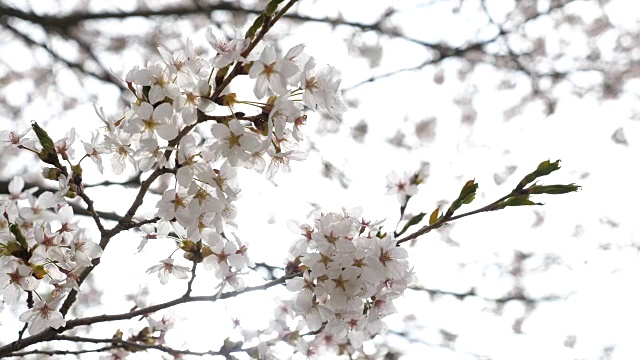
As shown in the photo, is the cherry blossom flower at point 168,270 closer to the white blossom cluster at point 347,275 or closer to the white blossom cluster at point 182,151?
the white blossom cluster at point 182,151

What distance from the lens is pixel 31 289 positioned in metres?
1.43

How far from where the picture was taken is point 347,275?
1.36 metres

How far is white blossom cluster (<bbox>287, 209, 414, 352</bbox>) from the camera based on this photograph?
1373 millimetres

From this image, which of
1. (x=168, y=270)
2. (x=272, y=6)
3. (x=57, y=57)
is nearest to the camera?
(x=272, y=6)

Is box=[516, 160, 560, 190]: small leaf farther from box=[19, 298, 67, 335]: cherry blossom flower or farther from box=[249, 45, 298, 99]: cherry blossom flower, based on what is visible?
box=[19, 298, 67, 335]: cherry blossom flower

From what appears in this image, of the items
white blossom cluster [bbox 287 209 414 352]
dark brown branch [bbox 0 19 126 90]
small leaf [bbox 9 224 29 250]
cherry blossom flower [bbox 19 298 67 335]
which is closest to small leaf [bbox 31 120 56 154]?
small leaf [bbox 9 224 29 250]

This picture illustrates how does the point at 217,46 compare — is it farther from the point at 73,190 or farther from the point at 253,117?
the point at 73,190

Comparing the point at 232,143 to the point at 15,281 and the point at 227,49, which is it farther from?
the point at 15,281

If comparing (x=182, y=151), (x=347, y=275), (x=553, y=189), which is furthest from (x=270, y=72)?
(x=553, y=189)

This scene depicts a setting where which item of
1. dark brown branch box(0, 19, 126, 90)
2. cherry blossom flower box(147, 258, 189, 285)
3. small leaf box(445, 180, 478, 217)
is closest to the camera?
small leaf box(445, 180, 478, 217)

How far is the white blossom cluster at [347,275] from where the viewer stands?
137cm

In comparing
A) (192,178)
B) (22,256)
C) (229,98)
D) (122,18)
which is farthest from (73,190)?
(122,18)

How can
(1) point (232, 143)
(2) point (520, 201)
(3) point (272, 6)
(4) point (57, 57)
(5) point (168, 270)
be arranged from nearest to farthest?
1. (3) point (272, 6)
2. (1) point (232, 143)
3. (2) point (520, 201)
4. (5) point (168, 270)
5. (4) point (57, 57)

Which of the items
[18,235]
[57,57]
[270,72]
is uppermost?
[57,57]
